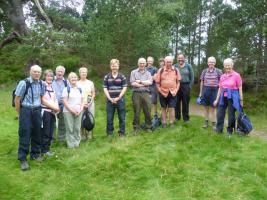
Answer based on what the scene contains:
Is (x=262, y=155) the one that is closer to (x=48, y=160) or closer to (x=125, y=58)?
(x=48, y=160)

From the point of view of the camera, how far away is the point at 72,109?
28.3 feet

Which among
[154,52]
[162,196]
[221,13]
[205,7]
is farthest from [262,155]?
[205,7]

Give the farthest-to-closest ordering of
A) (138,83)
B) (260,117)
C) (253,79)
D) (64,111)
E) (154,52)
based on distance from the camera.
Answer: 1. (253,79)
2. (154,52)
3. (260,117)
4. (138,83)
5. (64,111)

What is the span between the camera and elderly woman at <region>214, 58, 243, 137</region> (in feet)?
29.3

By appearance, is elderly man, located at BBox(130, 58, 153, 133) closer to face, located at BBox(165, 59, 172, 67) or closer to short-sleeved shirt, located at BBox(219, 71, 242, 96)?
face, located at BBox(165, 59, 172, 67)

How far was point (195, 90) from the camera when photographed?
2002 centimetres

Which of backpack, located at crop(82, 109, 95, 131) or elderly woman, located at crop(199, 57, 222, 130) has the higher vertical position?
elderly woman, located at crop(199, 57, 222, 130)

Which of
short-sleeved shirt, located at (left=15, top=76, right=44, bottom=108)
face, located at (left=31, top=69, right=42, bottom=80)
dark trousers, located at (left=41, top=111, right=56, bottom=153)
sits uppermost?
face, located at (left=31, top=69, right=42, bottom=80)

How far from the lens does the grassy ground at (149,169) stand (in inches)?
257

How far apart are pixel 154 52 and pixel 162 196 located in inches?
402

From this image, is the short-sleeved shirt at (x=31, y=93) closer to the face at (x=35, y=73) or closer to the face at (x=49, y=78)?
the face at (x=35, y=73)

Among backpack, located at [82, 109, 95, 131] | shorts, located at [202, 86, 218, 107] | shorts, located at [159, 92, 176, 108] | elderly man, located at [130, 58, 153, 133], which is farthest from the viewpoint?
shorts, located at [202, 86, 218, 107]

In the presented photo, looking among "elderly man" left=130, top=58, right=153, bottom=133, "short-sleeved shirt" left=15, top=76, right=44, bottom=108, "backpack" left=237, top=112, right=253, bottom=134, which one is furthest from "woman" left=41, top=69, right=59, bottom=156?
"backpack" left=237, top=112, right=253, bottom=134

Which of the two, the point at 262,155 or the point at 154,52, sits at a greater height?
the point at 154,52
